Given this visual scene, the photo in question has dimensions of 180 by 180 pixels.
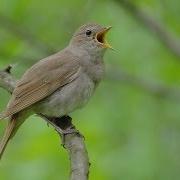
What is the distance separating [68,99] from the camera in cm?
1290

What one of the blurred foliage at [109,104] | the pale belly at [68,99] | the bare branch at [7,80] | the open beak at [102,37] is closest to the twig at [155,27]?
the blurred foliage at [109,104]

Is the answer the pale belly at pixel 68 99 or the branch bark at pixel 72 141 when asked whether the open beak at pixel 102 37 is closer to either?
the pale belly at pixel 68 99

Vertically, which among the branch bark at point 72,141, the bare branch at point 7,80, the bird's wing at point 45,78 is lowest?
the branch bark at point 72,141

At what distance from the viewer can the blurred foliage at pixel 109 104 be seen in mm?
13977

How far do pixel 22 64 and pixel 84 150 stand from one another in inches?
135

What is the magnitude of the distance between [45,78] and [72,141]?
1.25 m

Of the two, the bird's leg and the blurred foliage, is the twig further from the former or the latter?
the bird's leg

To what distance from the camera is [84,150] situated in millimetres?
11516

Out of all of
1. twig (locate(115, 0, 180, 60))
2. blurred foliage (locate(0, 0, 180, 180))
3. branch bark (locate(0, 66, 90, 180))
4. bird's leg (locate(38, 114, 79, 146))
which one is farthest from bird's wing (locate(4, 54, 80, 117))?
twig (locate(115, 0, 180, 60))

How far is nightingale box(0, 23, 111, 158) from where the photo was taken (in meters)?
12.7

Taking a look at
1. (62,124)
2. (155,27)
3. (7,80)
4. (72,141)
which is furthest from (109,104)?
(72,141)

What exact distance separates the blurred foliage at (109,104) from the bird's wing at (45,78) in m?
0.67

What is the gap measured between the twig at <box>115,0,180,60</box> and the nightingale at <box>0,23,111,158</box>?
1.27 m

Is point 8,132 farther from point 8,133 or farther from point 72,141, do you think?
point 72,141
